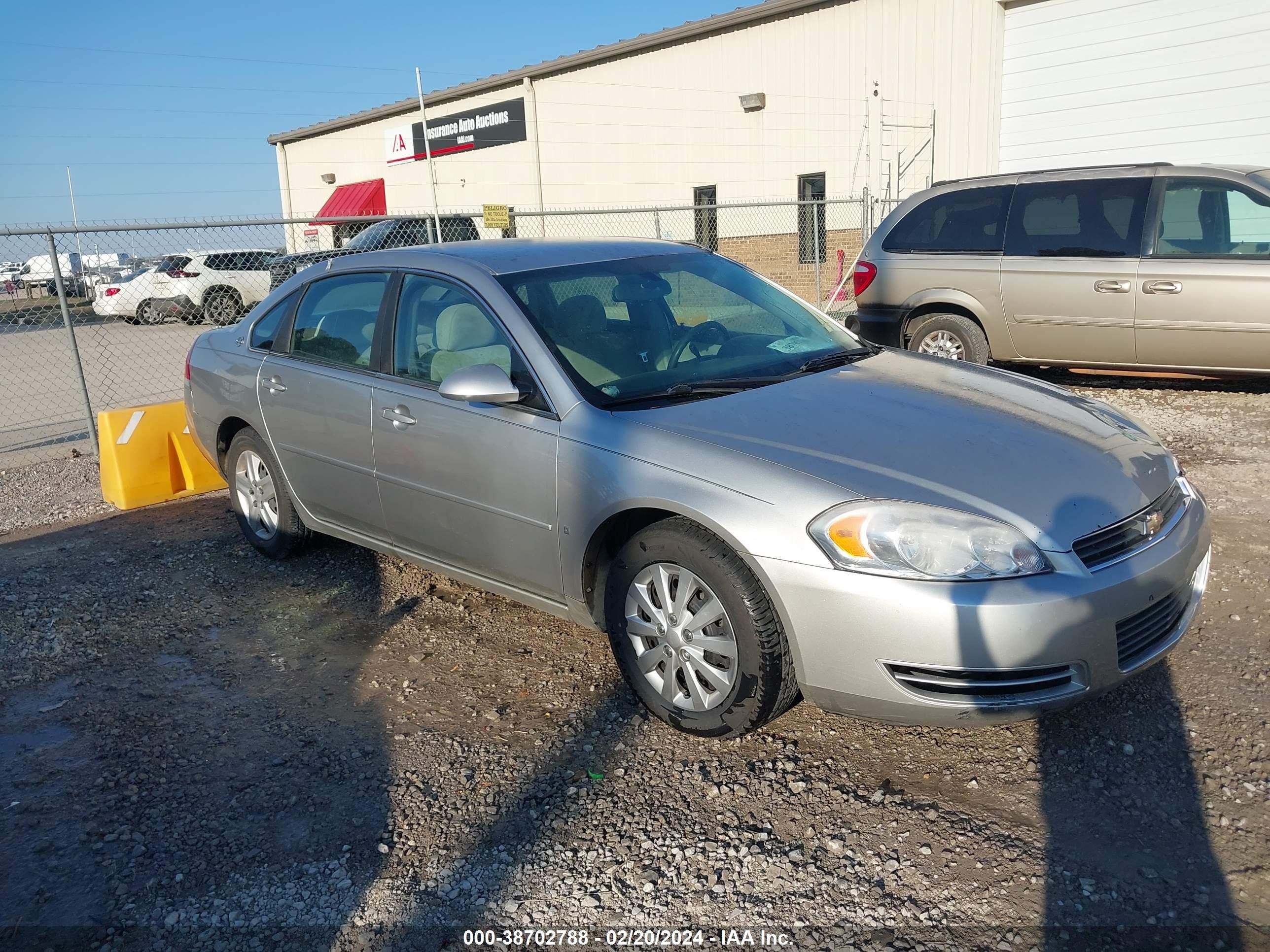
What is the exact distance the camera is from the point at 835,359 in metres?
4.21

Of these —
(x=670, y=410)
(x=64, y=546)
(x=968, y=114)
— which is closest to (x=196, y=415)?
(x=64, y=546)

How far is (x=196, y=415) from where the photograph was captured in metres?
5.81

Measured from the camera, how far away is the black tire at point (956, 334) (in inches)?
337

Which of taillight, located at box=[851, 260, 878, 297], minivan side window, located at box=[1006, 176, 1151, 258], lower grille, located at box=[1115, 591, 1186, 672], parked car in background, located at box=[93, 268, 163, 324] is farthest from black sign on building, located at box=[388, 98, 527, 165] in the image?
lower grille, located at box=[1115, 591, 1186, 672]

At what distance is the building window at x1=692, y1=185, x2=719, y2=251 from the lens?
21312 mm

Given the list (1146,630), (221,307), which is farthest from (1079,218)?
(221,307)

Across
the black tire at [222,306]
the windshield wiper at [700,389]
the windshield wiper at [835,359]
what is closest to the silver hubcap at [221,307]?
the black tire at [222,306]

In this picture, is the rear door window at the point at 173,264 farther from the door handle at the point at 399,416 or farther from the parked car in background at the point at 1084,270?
the door handle at the point at 399,416

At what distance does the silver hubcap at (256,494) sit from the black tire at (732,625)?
2639mm

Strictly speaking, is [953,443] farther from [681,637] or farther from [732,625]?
[681,637]

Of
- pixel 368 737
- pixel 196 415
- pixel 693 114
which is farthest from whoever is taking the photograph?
pixel 693 114

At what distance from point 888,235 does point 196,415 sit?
598 centimetres

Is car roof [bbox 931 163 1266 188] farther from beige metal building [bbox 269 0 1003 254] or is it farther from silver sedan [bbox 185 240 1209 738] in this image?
beige metal building [bbox 269 0 1003 254]

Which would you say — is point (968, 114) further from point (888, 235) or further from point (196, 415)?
point (196, 415)
